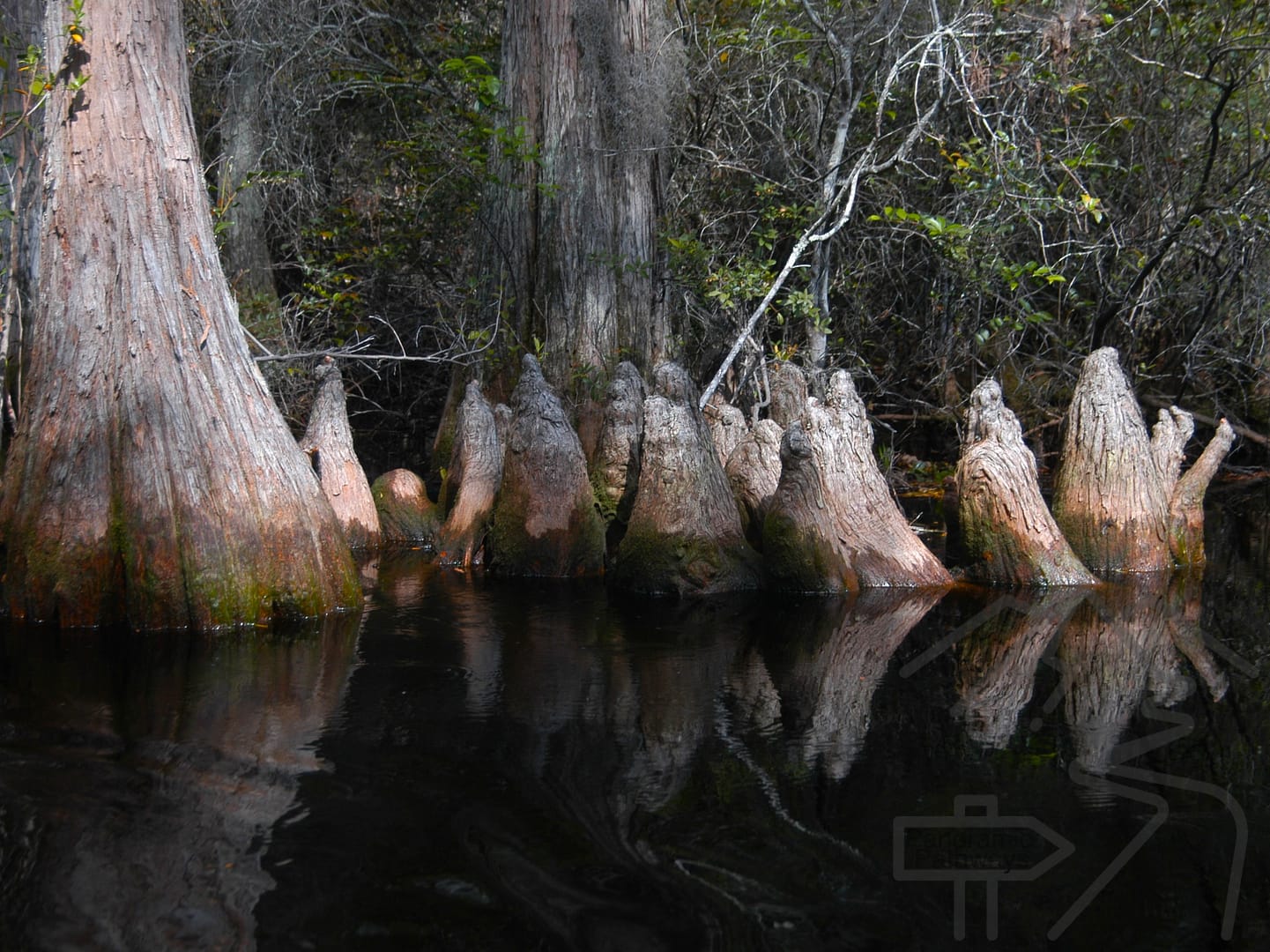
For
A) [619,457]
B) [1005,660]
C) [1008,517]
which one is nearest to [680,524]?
[619,457]

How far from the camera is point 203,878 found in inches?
121

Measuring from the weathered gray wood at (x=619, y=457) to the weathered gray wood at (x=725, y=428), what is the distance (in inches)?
27.5

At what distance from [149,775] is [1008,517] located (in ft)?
16.5

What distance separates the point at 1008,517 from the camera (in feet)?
23.2

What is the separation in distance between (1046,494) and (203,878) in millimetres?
9073

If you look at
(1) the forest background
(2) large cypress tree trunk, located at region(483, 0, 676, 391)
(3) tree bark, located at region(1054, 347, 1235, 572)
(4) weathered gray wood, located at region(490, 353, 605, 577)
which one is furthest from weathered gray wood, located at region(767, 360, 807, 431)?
(3) tree bark, located at region(1054, 347, 1235, 572)

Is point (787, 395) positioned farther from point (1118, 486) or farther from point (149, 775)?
point (149, 775)

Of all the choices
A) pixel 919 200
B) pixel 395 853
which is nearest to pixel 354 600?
pixel 395 853

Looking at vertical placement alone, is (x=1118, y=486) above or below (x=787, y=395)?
below

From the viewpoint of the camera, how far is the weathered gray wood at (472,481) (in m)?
8.12

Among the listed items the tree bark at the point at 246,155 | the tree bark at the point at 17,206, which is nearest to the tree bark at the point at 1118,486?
the tree bark at the point at 17,206

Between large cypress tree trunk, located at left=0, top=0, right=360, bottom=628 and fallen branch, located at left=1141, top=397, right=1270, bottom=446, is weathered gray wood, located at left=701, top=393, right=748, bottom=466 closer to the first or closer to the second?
large cypress tree trunk, located at left=0, top=0, right=360, bottom=628

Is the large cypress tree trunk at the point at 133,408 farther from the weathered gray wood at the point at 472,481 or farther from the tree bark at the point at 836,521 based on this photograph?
the tree bark at the point at 836,521

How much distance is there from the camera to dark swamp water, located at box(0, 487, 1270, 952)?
9.65ft
